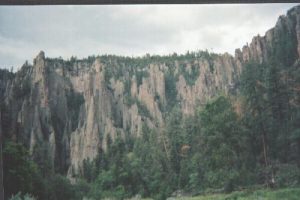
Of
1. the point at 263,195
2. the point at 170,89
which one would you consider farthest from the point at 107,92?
the point at 263,195

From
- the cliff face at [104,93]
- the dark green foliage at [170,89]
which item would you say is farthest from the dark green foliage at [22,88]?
the dark green foliage at [170,89]

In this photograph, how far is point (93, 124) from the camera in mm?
5152

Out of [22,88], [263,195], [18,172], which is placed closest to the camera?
[18,172]

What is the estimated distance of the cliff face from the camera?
500cm

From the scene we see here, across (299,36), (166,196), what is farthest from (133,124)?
(299,36)

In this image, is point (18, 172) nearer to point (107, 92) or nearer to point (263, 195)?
point (107, 92)

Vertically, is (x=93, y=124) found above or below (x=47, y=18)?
below

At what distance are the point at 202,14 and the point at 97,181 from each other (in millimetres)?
2126

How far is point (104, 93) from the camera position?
17.2 ft

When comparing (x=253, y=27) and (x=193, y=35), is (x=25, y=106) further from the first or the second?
(x=253, y=27)

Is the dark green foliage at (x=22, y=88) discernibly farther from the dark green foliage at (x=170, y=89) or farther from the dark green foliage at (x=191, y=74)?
the dark green foliage at (x=191, y=74)

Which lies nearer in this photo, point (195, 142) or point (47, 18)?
point (47, 18)

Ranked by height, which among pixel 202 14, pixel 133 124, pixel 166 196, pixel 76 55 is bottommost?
pixel 166 196

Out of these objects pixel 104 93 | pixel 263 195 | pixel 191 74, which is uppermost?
pixel 191 74
